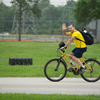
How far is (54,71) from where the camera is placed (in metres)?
6.58

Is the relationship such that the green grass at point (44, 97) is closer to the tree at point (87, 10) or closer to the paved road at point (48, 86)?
the paved road at point (48, 86)

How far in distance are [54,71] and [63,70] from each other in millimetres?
294

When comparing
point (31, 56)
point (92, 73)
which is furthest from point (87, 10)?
point (92, 73)

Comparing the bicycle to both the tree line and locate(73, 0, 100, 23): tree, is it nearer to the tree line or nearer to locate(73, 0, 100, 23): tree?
locate(73, 0, 100, 23): tree

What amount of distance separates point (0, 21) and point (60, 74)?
38.3 meters

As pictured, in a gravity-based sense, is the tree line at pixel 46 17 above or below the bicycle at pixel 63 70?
above

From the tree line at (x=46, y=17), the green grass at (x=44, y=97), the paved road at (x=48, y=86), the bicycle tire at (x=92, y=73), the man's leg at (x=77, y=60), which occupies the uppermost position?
the tree line at (x=46, y=17)

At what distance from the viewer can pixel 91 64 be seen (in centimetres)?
666

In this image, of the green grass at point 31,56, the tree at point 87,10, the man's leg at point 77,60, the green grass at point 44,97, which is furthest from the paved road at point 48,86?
the tree at point 87,10

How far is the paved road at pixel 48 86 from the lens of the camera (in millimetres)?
5543

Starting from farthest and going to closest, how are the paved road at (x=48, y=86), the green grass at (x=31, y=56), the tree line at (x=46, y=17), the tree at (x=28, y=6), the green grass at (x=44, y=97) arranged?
1. the tree line at (x=46, y=17)
2. the tree at (x=28, y=6)
3. the green grass at (x=31, y=56)
4. the paved road at (x=48, y=86)
5. the green grass at (x=44, y=97)

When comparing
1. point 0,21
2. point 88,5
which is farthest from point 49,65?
point 0,21

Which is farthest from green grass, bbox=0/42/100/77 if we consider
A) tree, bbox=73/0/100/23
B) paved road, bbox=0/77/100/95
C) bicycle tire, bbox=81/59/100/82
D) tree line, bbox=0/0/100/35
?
tree line, bbox=0/0/100/35

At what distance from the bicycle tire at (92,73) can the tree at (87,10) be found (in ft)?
85.6
